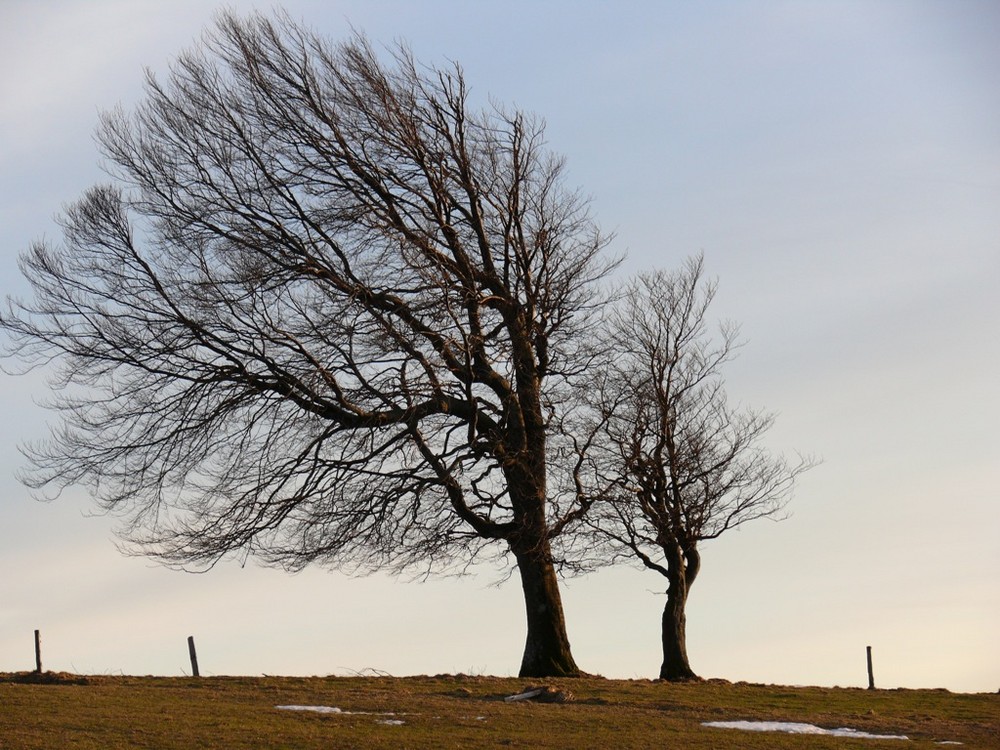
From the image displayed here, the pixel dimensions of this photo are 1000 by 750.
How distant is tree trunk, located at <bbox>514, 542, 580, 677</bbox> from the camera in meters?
21.3

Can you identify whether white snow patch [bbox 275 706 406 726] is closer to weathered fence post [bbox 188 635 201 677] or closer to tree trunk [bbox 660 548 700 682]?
weathered fence post [bbox 188 635 201 677]

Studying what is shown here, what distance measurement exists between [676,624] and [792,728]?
26.2 feet

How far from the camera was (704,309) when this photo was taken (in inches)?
1003

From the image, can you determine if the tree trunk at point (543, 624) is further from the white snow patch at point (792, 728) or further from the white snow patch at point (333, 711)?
the white snow patch at point (333, 711)

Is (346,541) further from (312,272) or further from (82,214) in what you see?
(82,214)

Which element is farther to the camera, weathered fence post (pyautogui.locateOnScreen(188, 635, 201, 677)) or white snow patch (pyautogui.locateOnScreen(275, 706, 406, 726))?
weathered fence post (pyautogui.locateOnScreen(188, 635, 201, 677))

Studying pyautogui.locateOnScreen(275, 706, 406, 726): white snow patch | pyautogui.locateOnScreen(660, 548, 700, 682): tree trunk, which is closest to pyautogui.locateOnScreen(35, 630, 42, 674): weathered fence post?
pyautogui.locateOnScreen(275, 706, 406, 726): white snow patch

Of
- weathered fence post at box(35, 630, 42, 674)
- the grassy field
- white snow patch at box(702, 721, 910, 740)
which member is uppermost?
weathered fence post at box(35, 630, 42, 674)

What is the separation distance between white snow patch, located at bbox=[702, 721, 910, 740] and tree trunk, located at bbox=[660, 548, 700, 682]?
24.4 ft

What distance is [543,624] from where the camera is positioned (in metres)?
21.4

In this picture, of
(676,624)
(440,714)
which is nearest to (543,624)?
(676,624)

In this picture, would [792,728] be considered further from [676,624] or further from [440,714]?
[676,624]

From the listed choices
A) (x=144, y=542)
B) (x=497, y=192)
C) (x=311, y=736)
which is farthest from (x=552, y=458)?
(x=311, y=736)

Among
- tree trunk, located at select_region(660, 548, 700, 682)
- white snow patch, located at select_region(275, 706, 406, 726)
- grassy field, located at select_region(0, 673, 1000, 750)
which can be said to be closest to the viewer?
grassy field, located at select_region(0, 673, 1000, 750)
